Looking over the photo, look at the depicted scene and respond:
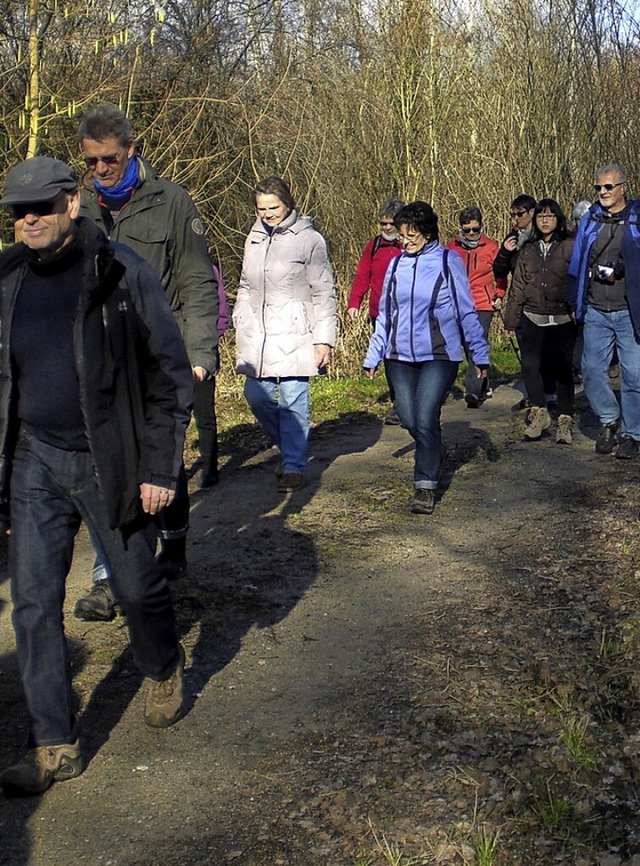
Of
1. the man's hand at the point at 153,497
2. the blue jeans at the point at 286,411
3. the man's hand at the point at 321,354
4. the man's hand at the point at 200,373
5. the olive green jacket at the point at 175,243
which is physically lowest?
the blue jeans at the point at 286,411

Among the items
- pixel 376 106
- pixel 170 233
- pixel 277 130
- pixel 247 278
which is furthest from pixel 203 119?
pixel 170 233

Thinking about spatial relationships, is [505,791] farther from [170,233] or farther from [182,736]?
[170,233]

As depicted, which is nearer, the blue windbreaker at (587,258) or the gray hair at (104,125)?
the gray hair at (104,125)

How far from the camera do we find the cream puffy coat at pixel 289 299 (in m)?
7.78

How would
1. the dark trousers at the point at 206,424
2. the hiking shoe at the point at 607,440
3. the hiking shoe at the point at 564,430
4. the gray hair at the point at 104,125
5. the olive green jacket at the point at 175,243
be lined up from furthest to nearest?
the hiking shoe at the point at 564,430 < the hiking shoe at the point at 607,440 < the dark trousers at the point at 206,424 < the olive green jacket at the point at 175,243 < the gray hair at the point at 104,125

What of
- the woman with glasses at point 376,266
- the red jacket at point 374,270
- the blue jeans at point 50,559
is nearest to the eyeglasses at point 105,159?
the blue jeans at point 50,559

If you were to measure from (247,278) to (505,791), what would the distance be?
196 inches

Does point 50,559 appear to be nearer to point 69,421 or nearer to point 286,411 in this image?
point 69,421

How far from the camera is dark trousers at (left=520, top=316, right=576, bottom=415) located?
954 cm

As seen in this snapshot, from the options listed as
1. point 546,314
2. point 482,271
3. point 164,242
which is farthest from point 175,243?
point 482,271

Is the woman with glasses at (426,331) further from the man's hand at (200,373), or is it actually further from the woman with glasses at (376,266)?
the woman with glasses at (376,266)

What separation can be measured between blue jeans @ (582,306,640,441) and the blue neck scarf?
465 cm

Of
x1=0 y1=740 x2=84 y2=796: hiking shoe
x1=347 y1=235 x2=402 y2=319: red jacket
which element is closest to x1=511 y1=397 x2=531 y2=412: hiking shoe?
x1=347 y1=235 x2=402 y2=319: red jacket

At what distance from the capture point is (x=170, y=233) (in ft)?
17.4
